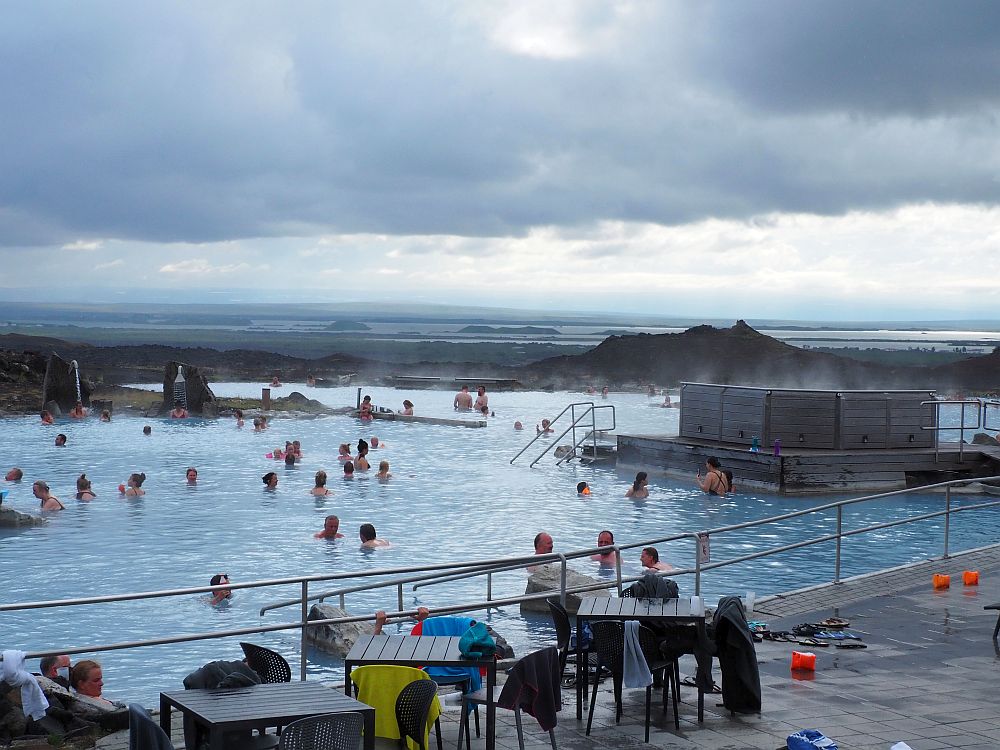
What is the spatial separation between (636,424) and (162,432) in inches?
651

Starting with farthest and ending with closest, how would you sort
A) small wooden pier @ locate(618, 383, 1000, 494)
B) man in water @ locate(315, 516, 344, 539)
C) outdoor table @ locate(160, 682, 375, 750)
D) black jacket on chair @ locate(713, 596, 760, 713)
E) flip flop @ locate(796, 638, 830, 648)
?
small wooden pier @ locate(618, 383, 1000, 494)
man in water @ locate(315, 516, 344, 539)
flip flop @ locate(796, 638, 830, 648)
black jacket on chair @ locate(713, 596, 760, 713)
outdoor table @ locate(160, 682, 375, 750)

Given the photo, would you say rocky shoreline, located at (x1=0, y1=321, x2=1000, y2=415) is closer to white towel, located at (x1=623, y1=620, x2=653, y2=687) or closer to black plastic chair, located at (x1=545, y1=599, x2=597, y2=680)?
black plastic chair, located at (x1=545, y1=599, x2=597, y2=680)

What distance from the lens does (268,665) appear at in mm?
5750

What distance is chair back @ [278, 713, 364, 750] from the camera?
14.4 ft

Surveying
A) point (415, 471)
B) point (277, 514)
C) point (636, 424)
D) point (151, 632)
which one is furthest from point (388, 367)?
point (151, 632)

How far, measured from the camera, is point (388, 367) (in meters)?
73.4

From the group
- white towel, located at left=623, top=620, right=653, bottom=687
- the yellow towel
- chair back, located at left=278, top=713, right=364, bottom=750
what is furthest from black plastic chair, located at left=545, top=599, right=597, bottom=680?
chair back, located at left=278, top=713, right=364, bottom=750

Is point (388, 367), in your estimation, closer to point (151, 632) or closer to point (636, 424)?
point (636, 424)

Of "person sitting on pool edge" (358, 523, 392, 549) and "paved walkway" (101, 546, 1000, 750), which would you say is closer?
"paved walkway" (101, 546, 1000, 750)

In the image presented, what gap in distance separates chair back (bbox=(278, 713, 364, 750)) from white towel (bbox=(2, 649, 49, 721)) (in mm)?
2441

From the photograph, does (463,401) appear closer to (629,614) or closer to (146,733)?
(629,614)

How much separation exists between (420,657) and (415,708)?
0.75 metres

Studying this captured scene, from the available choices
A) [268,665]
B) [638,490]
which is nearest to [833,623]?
[268,665]

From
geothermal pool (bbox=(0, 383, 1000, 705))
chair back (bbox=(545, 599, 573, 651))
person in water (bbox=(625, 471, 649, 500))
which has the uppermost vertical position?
chair back (bbox=(545, 599, 573, 651))
